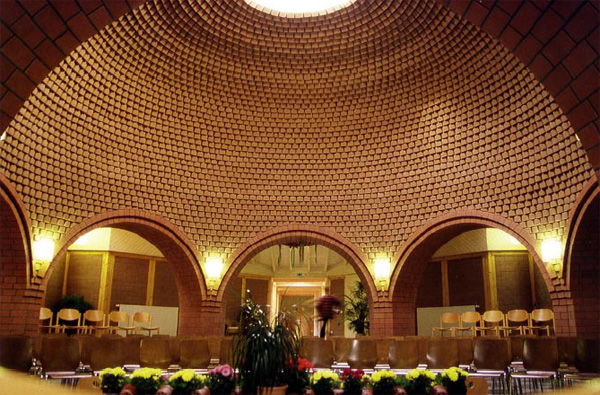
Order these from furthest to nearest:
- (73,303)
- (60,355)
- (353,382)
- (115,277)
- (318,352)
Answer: (115,277) → (73,303) → (318,352) → (60,355) → (353,382)

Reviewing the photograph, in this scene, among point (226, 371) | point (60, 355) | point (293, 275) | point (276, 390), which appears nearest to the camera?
point (276, 390)

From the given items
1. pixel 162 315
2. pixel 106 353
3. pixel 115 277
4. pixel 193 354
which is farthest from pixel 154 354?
pixel 162 315

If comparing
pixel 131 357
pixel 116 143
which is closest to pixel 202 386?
pixel 131 357

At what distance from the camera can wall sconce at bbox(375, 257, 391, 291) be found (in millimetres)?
13234

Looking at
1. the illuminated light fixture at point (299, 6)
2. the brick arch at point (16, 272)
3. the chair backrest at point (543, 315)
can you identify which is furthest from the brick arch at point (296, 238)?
the illuminated light fixture at point (299, 6)

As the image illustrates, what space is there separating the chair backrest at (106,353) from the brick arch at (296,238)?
6549 millimetres

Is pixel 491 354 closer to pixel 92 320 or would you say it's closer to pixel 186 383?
pixel 186 383

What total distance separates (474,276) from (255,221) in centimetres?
716

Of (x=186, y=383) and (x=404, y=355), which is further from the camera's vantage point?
(x=404, y=355)

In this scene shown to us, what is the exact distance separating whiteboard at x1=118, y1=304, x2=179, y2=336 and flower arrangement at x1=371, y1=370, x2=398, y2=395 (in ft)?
42.6

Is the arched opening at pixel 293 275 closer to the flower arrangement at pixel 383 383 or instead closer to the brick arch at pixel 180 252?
the brick arch at pixel 180 252

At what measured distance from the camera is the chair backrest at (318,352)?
7.80 metres

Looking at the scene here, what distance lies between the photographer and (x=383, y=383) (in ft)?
15.8

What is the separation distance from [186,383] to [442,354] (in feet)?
13.8
